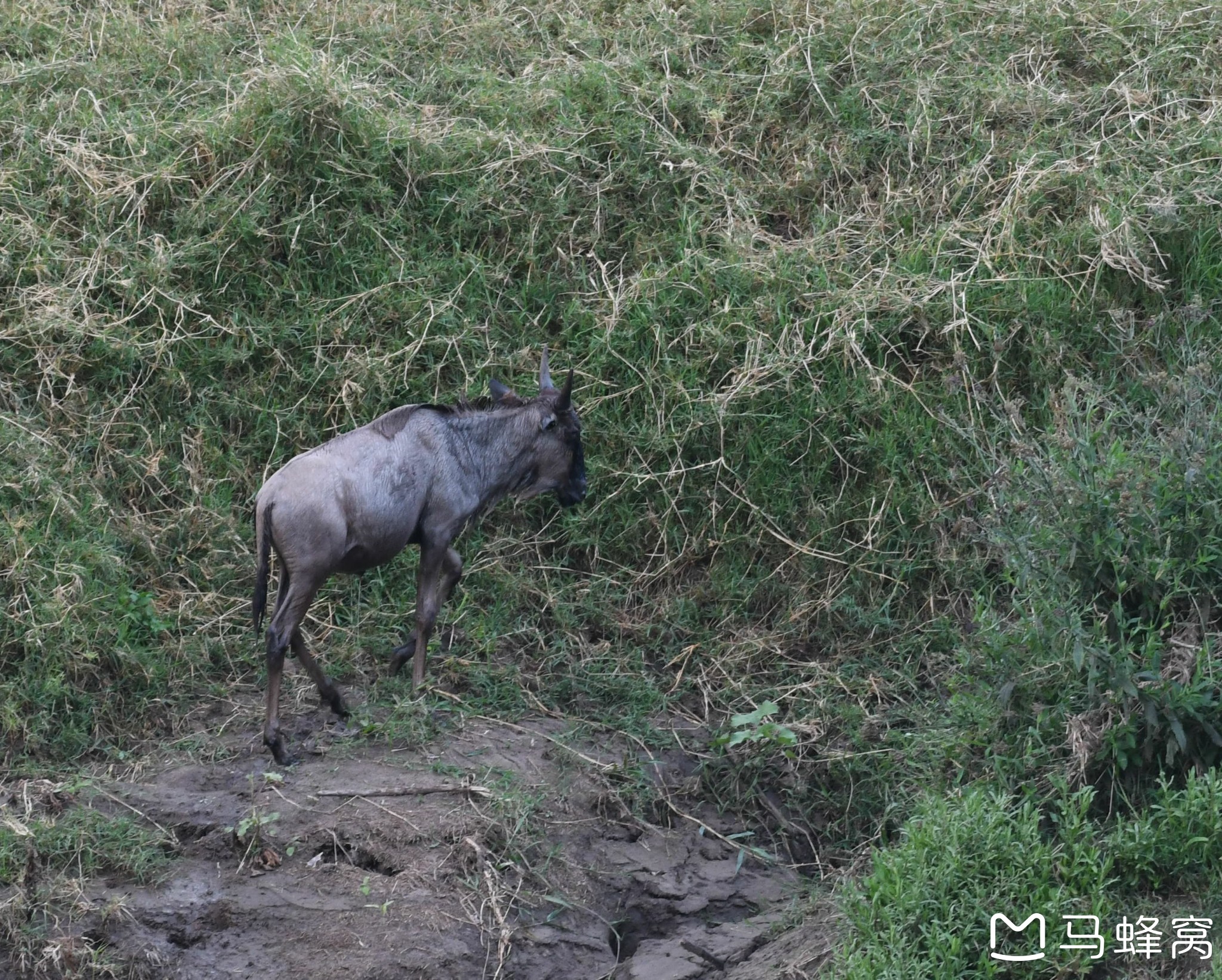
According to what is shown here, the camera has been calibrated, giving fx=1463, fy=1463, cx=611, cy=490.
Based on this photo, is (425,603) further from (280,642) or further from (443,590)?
(280,642)

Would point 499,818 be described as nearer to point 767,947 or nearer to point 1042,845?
point 767,947

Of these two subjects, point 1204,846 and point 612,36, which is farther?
point 612,36

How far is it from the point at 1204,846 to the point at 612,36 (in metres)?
6.44

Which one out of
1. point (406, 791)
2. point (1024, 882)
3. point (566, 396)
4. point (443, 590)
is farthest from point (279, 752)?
point (1024, 882)

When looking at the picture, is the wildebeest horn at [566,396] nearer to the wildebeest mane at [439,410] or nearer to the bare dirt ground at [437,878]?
the wildebeest mane at [439,410]

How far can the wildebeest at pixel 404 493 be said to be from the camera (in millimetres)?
5961

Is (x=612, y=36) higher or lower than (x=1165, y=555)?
higher

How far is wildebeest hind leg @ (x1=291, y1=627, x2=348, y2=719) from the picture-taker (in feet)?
20.1

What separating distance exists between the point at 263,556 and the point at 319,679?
62 centimetres

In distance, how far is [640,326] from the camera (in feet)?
25.1

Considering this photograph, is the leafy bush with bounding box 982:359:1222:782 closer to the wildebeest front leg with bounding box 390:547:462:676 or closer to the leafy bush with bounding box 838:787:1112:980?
the leafy bush with bounding box 838:787:1112:980

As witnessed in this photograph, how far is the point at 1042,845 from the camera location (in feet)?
16.2

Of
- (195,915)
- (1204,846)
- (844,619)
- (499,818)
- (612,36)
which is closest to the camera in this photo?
(1204,846)

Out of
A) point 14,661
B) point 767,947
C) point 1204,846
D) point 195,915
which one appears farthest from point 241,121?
point 1204,846
